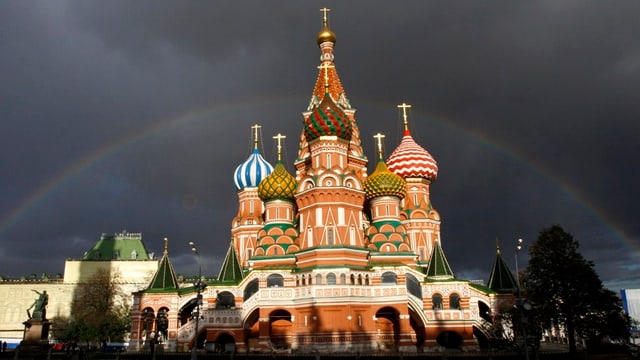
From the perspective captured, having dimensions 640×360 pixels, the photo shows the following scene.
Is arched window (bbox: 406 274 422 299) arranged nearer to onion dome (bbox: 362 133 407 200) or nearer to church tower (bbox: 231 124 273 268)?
onion dome (bbox: 362 133 407 200)

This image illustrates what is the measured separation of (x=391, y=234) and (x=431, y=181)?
1460cm

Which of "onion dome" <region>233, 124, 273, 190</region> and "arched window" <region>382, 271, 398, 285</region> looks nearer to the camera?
"arched window" <region>382, 271, 398, 285</region>

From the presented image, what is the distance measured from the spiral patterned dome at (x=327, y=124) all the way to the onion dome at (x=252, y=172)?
45.9 ft

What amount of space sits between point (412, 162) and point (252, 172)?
16.4 m

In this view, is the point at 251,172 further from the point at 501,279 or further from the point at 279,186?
the point at 501,279

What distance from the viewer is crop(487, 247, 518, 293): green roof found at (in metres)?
41.8

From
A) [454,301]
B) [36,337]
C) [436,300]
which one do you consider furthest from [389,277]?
[36,337]

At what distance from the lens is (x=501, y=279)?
4231 centimetres

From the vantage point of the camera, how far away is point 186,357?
3092 centimetres

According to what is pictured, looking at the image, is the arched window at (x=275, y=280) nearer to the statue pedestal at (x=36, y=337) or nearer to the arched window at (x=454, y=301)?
the arched window at (x=454, y=301)

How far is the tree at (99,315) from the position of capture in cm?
4794

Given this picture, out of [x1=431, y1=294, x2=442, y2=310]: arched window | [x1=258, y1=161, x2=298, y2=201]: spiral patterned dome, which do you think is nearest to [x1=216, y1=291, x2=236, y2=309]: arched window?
[x1=258, y1=161, x2=298, y2=201]: spiral patterned dome

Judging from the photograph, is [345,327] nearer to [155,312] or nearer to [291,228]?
[291,228]

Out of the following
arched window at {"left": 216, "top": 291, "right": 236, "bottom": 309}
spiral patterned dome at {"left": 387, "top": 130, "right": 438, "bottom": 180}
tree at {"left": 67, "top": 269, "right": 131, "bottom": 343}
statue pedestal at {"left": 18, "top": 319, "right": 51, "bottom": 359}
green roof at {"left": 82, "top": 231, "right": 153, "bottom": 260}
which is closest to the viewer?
statue pedestal at {"left": 18, "top": 319, "right": 51, "bottom": 359}
